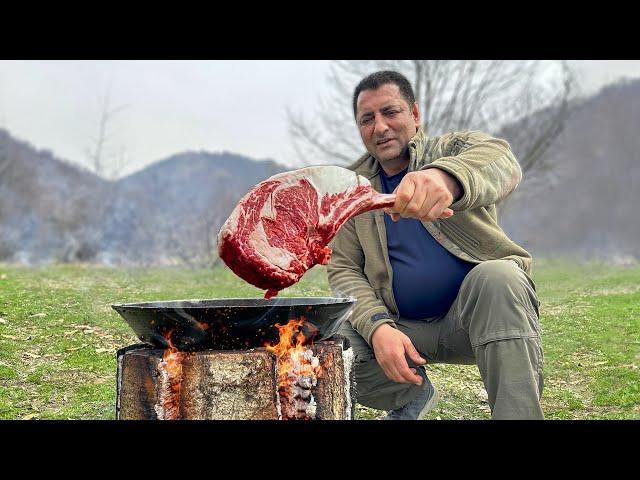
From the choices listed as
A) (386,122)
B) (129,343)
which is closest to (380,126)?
(386,122)

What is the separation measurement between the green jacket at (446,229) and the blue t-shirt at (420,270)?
1.8 inches

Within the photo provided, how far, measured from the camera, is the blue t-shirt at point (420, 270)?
3137 mm

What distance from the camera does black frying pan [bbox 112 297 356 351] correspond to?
241cm

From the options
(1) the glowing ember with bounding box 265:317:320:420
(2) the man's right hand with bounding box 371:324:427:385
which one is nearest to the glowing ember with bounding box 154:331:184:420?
(1) the glowing ember with bounding box 265:317:320:420

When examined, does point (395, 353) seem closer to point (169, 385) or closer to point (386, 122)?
point (169, 385)

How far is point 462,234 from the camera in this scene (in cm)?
316

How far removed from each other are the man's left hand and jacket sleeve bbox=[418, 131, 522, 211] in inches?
5.7

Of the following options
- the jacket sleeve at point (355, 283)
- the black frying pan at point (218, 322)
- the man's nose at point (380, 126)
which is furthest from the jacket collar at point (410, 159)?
the black frying pan at point (218, 322)

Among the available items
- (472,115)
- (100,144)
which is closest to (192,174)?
(100,144)

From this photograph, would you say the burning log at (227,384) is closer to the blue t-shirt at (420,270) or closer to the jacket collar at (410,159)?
the blue t-shirt at (420,270)

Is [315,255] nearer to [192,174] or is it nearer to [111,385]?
[111,385]

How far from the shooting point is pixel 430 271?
3.16 meters

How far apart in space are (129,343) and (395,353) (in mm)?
3229
